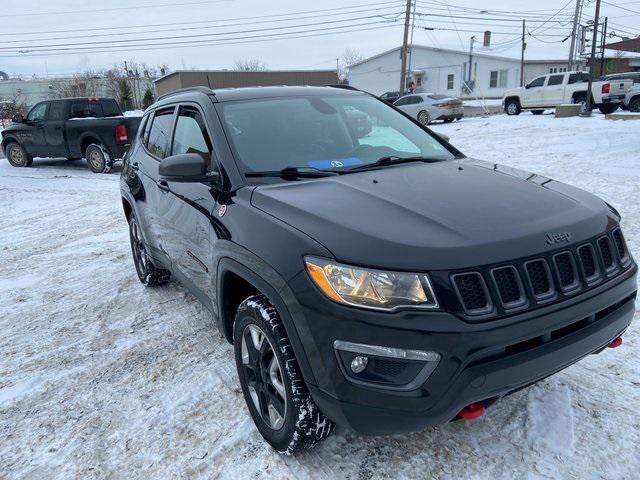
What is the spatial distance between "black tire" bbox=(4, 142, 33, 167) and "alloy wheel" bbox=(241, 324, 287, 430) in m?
14.8

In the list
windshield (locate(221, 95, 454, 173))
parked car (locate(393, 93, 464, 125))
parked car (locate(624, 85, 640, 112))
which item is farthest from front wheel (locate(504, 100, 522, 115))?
windshield (locate(221, 95, 454, 173))

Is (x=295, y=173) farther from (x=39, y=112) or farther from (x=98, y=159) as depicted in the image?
(x=39, y=112)

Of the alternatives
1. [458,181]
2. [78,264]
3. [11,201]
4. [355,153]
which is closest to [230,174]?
[355,153]

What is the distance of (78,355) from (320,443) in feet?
7.33

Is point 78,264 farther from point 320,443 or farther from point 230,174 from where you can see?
point 320,443

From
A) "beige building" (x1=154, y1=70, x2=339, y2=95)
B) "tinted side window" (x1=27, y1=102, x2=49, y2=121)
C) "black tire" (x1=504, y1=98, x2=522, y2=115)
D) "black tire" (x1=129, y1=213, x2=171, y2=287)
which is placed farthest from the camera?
"beige building" (x1=154, y1=70, x2=339, y2=95)

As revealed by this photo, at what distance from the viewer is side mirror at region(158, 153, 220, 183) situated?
2.88 metres

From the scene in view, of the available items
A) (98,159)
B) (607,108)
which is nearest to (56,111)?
(98,159)

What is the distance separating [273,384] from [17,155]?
15513mm

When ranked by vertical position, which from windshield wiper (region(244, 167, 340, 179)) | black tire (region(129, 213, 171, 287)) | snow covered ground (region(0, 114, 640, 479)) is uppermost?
windshield wiper (region(244, 167, 340, 179))

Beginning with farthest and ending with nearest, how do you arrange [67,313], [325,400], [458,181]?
[67,313] < [458,181] < [325,400]

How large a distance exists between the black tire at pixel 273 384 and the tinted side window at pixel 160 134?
1946mm

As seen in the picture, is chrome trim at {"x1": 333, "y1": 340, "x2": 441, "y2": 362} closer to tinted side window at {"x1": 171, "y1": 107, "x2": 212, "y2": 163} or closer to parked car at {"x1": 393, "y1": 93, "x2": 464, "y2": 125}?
tinted side window at {"x1": 171, "y1": 107, "x2": 212, "y2": 163}

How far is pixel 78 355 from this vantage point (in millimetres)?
3879
